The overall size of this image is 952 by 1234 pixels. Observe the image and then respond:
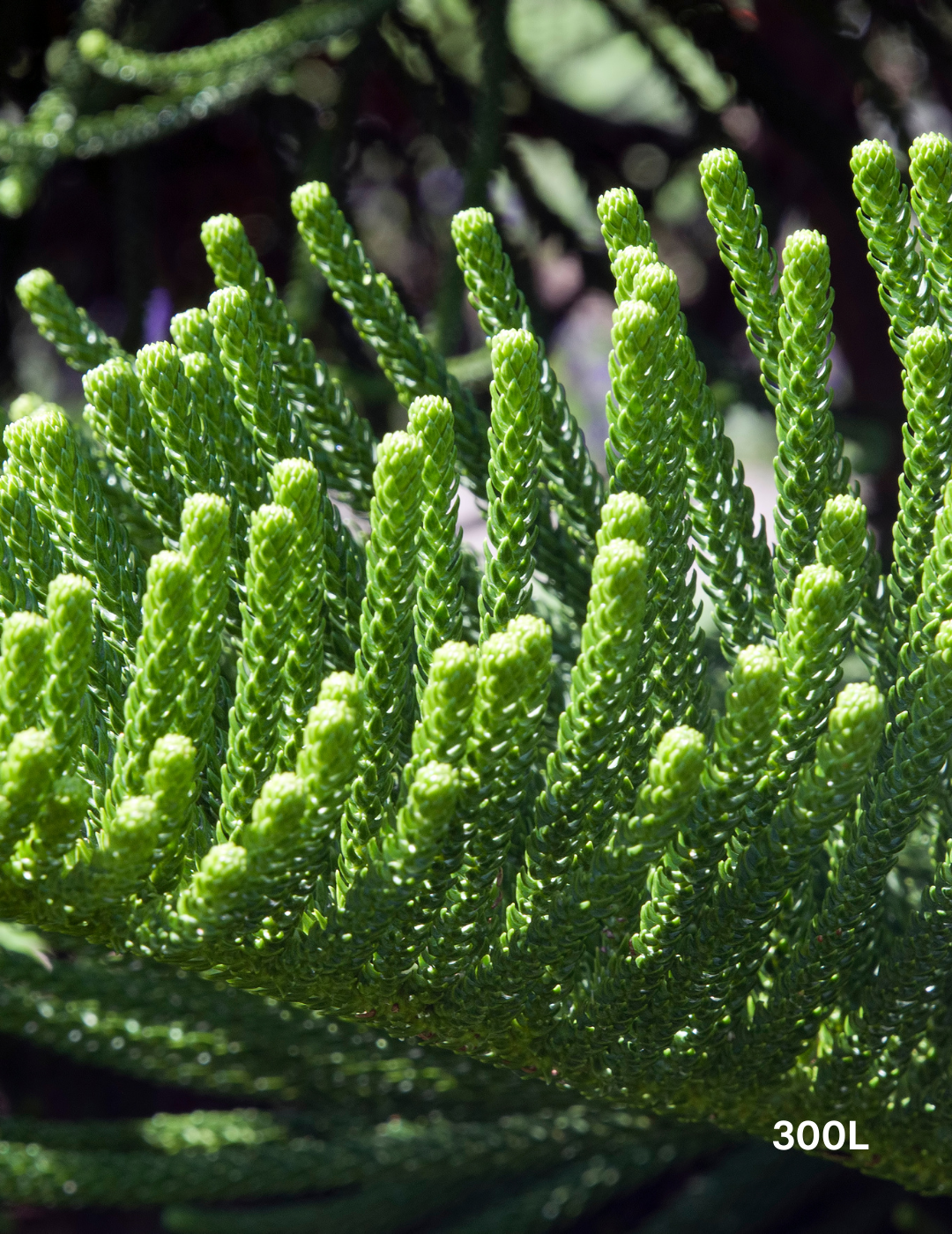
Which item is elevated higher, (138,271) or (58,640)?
(138,271)

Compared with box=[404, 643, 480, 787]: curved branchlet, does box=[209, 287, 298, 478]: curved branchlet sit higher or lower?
higher

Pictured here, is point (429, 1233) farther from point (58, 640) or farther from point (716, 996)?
point (58, 640)

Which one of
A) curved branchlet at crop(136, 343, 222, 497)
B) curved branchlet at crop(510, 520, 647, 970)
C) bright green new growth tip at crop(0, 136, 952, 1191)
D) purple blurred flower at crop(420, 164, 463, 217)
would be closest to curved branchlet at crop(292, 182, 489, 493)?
bright green new growth tip at crop(0, 136, 952, 1191)

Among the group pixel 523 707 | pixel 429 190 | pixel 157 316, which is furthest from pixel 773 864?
pixel 429 190

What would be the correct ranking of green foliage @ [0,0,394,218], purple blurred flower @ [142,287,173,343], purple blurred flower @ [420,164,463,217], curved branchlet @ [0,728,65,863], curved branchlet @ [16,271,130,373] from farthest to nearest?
purple blurred flower @ [420,164,463,217]
purple blurred flower @ [142,287,173,343]
green foliage @ [0,0,394,218]
curved branchlet @ [16,271,130,373]
curved branchlet @ [0,728,65,863]

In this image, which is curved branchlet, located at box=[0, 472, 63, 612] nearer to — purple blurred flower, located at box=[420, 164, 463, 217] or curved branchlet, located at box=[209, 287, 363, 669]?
curved branchlet, located at box=[209, 287, 363, 669]

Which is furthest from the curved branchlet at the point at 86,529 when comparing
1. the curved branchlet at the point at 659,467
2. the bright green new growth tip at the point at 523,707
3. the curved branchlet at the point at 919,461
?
the curved branchlet at the point at 919,461

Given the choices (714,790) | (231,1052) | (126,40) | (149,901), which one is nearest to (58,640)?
(149,901)
